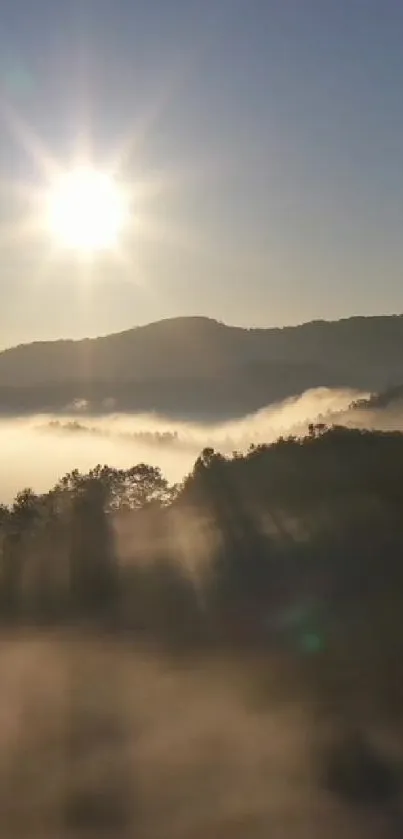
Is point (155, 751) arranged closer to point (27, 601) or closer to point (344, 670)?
point (344, 670)

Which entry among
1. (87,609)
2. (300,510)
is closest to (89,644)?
(87,609)

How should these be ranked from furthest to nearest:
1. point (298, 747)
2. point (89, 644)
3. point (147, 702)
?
point (89, 644), point (147, 702), point (298, 747)

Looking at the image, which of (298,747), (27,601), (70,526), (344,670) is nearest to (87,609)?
(27,601)

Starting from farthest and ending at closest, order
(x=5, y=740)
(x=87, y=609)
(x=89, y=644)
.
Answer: (x=87, y=609) < (x=89, y=644) < (x=5, y=740)

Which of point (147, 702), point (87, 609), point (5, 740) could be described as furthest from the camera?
point (87, 609)

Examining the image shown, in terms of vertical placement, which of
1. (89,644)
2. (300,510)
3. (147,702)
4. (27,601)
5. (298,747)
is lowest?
(298,747)

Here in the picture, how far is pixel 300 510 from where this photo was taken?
71.1 metres

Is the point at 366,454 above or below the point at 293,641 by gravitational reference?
above

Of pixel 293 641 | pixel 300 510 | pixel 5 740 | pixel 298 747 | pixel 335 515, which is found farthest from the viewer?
pixel 300 510

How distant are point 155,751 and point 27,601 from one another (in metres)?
30.4

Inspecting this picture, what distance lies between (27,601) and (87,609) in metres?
5.72

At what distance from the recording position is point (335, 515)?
2630 inches

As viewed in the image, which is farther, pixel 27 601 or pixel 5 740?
pixel 27 601

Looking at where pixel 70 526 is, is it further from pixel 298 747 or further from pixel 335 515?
pixel 298 747
